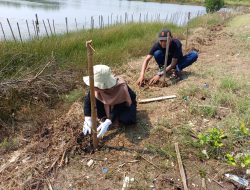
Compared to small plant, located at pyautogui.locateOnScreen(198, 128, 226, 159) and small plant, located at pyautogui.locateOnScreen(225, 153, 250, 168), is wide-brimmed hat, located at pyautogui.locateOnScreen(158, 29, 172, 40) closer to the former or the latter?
small plant, located at pyautogui.locateOnScreen(198, 128, 226, 159)

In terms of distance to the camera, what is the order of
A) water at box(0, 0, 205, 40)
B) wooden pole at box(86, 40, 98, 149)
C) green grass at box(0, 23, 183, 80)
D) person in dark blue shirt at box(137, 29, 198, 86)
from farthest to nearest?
water at box(0, 0, 205, 40) → green grass at box(0, 23, 183, 80) → person in dark blue shirt at box(137, 29, 198, 86) → wooden pole at box(86, 40, 98, 149)

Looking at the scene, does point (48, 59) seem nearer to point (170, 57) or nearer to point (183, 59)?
point (170, 57)

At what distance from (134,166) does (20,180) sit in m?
1.17

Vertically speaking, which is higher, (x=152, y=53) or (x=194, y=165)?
(x=152, y=53)

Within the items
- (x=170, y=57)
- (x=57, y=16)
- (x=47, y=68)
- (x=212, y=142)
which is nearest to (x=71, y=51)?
(x=47, y=68)

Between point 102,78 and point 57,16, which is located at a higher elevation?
point 102,78

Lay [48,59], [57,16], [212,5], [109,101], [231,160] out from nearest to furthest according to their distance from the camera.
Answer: [231,160]
[109,101]
[48,59]
[57,16]
[212,5]

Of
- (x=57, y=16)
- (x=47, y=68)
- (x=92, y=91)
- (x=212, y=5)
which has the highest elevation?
(x=92, y=91)

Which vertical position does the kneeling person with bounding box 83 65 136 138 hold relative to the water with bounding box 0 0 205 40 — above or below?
above

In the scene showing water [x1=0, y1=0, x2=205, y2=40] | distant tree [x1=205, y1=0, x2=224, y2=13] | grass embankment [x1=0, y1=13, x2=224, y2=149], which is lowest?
Result: distant tree [x1=205, y1=0, x2=224, y2=13]

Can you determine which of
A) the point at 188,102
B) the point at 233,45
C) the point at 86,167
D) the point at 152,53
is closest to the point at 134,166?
the point at 86,167

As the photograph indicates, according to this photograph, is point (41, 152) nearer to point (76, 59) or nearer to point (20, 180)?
point (20, 180)

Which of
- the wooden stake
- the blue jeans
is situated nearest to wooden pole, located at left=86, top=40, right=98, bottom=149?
the wooden stake

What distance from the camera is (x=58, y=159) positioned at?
2.88 metres
